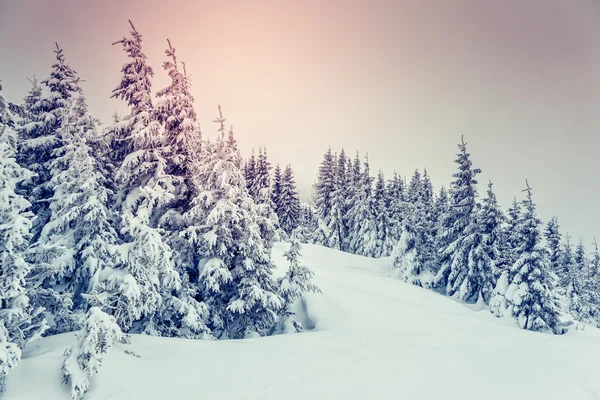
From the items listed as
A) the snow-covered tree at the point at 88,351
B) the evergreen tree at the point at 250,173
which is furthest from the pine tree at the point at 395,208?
the snow-covered tree at the point at 88,351

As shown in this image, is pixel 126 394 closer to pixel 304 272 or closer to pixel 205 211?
pixel 205 211

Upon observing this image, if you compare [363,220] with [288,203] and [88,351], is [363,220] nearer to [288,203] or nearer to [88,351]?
[288,203]

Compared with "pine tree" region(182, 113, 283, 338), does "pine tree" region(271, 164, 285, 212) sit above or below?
above

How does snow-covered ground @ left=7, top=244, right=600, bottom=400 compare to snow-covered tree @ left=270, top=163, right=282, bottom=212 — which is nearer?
snow-covered ground @ left=7, top=244, right=600, bottom=400

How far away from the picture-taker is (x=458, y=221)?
101ft

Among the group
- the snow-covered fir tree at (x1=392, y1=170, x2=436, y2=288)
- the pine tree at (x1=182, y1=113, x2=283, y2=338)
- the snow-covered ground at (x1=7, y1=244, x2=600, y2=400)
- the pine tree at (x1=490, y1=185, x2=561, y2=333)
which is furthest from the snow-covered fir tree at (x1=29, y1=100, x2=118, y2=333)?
the snow-covered fir tree at (x1=392, y1=170, x2=436, y2=288)

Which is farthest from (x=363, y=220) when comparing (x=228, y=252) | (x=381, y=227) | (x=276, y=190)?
(x=228, y=252)

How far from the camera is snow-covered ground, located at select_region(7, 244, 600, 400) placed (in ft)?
26.7

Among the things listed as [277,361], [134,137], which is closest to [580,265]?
[277,361]

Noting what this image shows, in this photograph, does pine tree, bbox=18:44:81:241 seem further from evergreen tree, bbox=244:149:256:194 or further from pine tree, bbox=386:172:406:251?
pine tree, bbox=386:172:406:251

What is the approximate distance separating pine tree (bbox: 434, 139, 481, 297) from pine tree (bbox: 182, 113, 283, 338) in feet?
72.0

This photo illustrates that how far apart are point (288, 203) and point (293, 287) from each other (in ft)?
121

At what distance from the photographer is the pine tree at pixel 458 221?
2992 centimetres

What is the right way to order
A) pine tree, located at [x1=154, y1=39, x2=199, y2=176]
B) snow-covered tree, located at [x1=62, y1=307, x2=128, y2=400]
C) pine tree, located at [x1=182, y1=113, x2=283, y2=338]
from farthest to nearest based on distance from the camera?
pine tree, located at [x1=154, y1=39, x2=199, y2=176], pine tree, located at [x1=182, y1=113, x2=283, y2=338], snow-covered tree, located at [x1=62, y1=307, x2=128, y2=400]
